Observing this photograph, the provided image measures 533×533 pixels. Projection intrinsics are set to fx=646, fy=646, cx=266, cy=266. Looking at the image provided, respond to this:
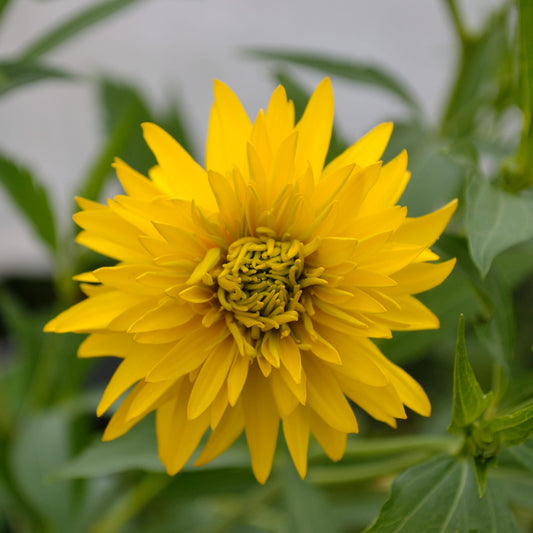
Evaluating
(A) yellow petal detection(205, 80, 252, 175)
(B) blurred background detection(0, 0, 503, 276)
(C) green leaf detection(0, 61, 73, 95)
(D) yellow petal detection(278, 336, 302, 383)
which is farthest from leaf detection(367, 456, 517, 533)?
(B) blurred background detection(0, 0, 503, 276)

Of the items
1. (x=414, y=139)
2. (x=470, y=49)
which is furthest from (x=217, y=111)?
(x=470, y=49)

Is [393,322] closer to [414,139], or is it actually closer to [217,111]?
[217,111]

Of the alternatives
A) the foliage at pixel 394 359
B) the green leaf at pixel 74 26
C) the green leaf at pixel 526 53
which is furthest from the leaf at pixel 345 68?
the green leaf at pixel 526 53

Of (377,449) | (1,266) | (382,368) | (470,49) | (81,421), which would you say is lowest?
(1,266)

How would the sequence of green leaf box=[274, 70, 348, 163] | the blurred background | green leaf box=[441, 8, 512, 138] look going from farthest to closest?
1. the blurred background
2. green leaf box=[441, 8, 512, 138]
3. green leaf box=[274, 70, 348, 163]

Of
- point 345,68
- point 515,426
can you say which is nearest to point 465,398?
point 515,426

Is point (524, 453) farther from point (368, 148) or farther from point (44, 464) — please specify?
point (44, 464)

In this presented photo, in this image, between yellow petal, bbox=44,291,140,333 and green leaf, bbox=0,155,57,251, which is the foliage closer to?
green leaf, bbox=0,155,57,251

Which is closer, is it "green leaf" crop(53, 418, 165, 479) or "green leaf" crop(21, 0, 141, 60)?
"green leaf" crop(53, 418, 165, 479)
